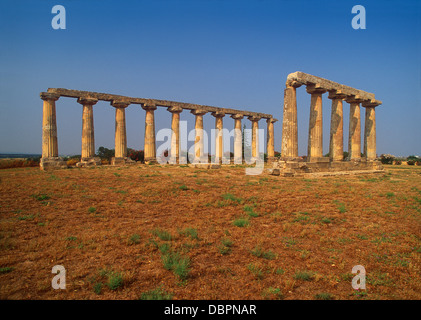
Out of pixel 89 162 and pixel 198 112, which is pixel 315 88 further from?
pixel 89 162

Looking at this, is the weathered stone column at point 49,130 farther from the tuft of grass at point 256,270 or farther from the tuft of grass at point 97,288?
the tuft of grass at point 256,270

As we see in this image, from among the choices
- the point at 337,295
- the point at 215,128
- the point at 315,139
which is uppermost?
the point at 215,128

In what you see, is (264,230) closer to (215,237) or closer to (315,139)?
(215,237)

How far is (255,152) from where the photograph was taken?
43.2 meters

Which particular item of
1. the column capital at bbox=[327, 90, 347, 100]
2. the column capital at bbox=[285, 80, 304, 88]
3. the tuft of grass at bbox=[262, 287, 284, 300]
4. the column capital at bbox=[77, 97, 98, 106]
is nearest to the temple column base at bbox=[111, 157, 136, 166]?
the column capital at bbox=[77, 97, 98, 106]

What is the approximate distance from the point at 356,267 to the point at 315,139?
775 inches

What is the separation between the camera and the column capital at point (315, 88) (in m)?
22.7

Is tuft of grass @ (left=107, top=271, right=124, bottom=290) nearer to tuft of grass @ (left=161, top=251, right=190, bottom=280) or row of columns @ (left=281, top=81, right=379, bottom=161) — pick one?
tuft of grass @ (left=161, top=251, right=190, bottom=280)

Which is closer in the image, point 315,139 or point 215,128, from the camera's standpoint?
point 315,139

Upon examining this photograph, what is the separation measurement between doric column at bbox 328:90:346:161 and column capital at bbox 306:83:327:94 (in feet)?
9.29

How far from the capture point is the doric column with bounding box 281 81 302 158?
2176cm

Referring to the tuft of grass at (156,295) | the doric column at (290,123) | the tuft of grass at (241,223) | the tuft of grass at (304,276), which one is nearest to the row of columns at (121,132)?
the doric column at (290,123)

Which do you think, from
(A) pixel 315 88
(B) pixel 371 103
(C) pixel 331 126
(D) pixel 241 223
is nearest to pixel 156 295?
(D) pixel 241 223

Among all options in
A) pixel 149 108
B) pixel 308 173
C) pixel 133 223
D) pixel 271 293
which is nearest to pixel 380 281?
pixel 271 293
